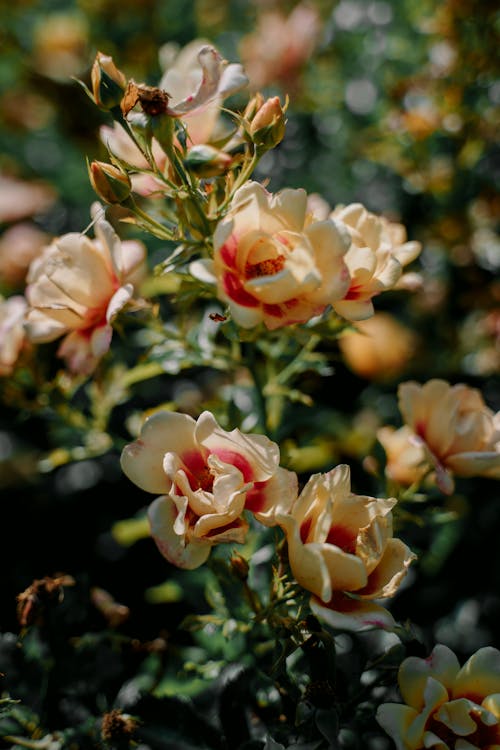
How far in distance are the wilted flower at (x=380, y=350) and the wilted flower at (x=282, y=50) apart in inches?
30.3

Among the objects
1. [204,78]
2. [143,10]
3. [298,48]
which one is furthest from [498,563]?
[143,10]

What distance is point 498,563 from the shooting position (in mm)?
1460

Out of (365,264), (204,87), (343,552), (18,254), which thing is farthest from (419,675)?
(18,254)

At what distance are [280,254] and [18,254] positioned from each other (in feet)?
3.69

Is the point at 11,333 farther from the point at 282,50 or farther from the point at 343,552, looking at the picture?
the point at 282,50

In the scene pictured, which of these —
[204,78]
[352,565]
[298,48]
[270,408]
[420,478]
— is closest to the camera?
[352,565]

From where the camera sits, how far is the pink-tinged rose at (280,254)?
679mm

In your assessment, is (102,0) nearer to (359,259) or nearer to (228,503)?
(359,259)

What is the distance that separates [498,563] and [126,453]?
3.39 feet

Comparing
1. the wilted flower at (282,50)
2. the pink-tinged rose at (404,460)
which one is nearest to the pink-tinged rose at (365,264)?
the pink-tinged rose at (404,460)

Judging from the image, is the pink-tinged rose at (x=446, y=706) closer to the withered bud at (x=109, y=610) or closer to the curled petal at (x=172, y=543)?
the curled petal at (x=172, y=543)

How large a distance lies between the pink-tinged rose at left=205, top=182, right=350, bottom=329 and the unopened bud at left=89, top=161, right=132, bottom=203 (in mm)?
131

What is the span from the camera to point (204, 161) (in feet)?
2.40

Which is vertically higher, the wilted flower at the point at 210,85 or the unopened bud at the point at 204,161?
the wilted flower at the point at 210,85
